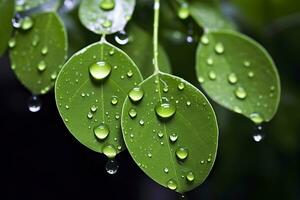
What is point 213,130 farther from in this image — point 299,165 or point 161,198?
point 161,198

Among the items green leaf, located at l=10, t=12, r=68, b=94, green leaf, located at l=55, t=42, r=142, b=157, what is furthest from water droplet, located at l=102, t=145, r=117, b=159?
green leaf, located at l=10, t=12, r=68, b=94

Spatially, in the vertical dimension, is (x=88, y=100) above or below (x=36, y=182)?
above

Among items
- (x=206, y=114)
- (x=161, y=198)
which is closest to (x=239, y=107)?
(x=206, y=114)

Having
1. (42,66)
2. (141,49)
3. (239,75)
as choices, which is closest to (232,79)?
(239,75)

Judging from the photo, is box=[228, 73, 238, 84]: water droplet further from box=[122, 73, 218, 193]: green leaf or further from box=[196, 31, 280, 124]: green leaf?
box=[122, 73, 218, 193]: green leaf

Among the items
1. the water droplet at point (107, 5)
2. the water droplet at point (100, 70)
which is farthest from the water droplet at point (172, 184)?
the water droplet at point (107, 5)

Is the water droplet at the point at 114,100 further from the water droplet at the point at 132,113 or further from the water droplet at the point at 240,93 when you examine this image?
the water droplet at the point at 240,93
